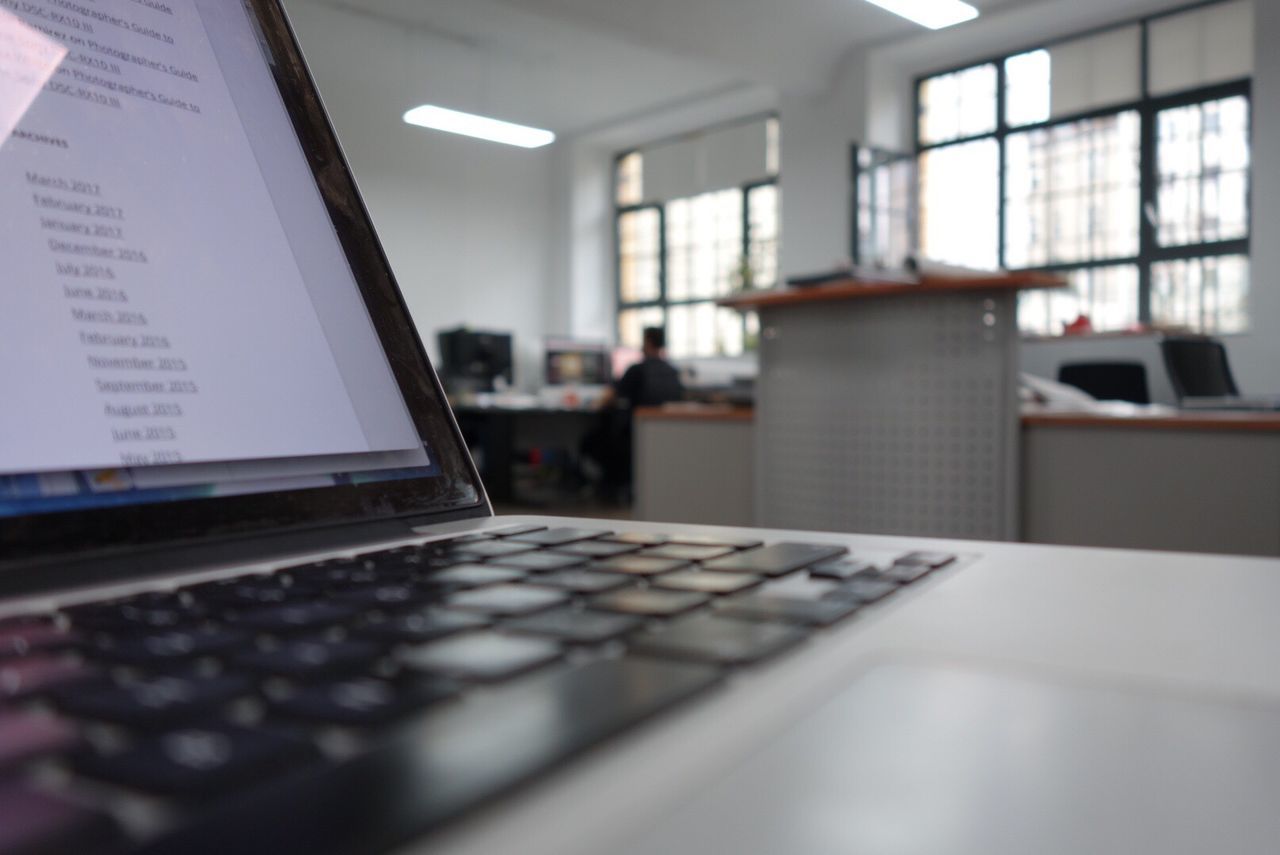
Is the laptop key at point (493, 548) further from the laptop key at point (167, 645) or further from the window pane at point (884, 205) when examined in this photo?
the window pane at point (884, 205)

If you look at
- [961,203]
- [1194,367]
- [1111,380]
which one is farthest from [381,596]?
[961,203]

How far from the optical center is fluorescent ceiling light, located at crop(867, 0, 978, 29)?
3.84m

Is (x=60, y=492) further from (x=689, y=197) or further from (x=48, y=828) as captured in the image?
(x=689, y=197)

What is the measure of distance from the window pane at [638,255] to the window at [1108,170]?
2.71 meters

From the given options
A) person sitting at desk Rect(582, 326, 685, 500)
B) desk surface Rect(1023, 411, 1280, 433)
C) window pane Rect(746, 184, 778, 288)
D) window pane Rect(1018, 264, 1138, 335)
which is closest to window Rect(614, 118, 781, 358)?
window pane Rect(746, 184, 778, 288)

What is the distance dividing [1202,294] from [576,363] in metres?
4.30

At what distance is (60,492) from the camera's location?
35 centimetres

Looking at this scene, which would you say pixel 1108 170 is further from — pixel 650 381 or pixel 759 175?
pixel 650 381

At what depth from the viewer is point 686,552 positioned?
39cm

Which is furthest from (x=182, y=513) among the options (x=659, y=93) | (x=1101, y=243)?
(x=659, y=93)

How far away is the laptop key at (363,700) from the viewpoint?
0.57 feet

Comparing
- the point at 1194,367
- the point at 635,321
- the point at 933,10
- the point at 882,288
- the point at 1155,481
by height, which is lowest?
the point at 1155,481

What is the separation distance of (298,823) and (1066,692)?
6.8 inches

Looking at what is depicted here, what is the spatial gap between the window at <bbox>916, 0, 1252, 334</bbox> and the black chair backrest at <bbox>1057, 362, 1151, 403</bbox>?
198cm
